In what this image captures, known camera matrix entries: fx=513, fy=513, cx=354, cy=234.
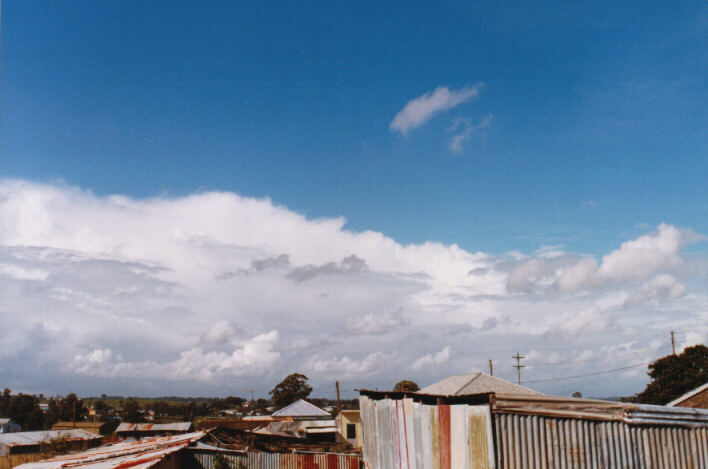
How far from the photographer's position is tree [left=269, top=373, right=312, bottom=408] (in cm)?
9081

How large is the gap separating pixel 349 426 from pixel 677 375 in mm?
29027

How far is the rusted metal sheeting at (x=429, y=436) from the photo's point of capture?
10562 millimetres

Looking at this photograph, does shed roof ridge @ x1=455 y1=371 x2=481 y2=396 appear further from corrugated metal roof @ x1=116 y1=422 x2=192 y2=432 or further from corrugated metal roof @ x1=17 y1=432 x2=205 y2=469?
corrugated metal roof @ x1=116 y1=422 x2=192 y2=432

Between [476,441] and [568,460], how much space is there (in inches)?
71.6

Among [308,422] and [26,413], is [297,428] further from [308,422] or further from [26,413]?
[26,413]

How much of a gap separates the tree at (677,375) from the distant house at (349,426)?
2606 centimetres

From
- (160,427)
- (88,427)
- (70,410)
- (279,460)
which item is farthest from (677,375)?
(70,410)

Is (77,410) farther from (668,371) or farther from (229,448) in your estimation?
(668,371)

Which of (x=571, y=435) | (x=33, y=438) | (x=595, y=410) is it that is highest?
(x=595, y=410)

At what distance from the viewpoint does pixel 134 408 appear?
8206 cm

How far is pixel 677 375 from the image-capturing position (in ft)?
146

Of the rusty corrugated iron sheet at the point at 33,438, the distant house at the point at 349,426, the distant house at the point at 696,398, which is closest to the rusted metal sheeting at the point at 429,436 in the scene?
the distant house at the point at 696,398

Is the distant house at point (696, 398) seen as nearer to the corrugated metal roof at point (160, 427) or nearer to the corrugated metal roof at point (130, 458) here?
the corrugated metal roof at point (130, 458)

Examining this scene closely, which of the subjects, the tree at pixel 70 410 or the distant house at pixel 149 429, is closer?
the distant house at pixel 149 429
